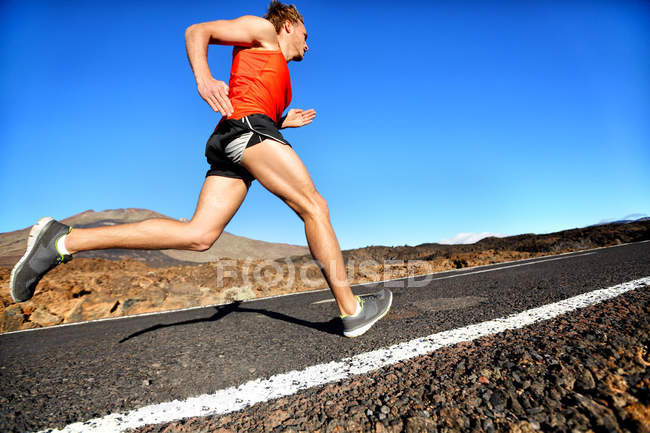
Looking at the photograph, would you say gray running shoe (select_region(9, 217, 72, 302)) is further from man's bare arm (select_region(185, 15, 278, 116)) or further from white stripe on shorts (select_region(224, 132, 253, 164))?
man's bare arm (select_region(185, 15, 278, 116))

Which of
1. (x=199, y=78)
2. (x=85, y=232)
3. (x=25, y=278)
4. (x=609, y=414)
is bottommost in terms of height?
(x=609, y=414)

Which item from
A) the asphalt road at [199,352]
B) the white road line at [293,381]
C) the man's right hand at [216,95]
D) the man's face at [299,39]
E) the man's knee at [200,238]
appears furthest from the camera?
the man's face at [299,39]

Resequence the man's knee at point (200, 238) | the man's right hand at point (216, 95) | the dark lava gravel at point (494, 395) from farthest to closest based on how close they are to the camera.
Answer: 1. the man's knee at point (200, 238)
2. the man's right hand at point (216, 95)
3. the dark lava gravel at point (494, 395)

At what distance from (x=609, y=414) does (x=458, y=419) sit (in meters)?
0.37

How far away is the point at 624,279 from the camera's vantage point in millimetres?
2617

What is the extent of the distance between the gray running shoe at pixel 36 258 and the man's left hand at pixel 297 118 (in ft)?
5.66

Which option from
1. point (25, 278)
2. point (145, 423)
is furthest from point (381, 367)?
point (25, 278)

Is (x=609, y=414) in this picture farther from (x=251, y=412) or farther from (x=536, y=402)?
(x=251, y=412)

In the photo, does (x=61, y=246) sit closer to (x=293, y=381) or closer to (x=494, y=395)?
(x=293, y=381)

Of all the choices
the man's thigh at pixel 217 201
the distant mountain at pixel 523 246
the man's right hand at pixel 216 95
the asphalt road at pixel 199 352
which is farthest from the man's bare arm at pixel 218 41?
the distant mountain at pixel 523 246

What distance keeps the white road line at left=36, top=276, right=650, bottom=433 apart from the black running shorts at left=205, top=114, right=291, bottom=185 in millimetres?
1273

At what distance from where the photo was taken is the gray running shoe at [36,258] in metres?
1.87

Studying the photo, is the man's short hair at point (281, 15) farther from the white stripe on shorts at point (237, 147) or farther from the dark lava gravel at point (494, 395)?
the dark lava gravel at point (494, 395)

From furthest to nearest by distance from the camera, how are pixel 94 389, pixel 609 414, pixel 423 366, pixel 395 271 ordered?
pixel 395 271
pixel 94 389
pixel 423 366
pixel 609 414
